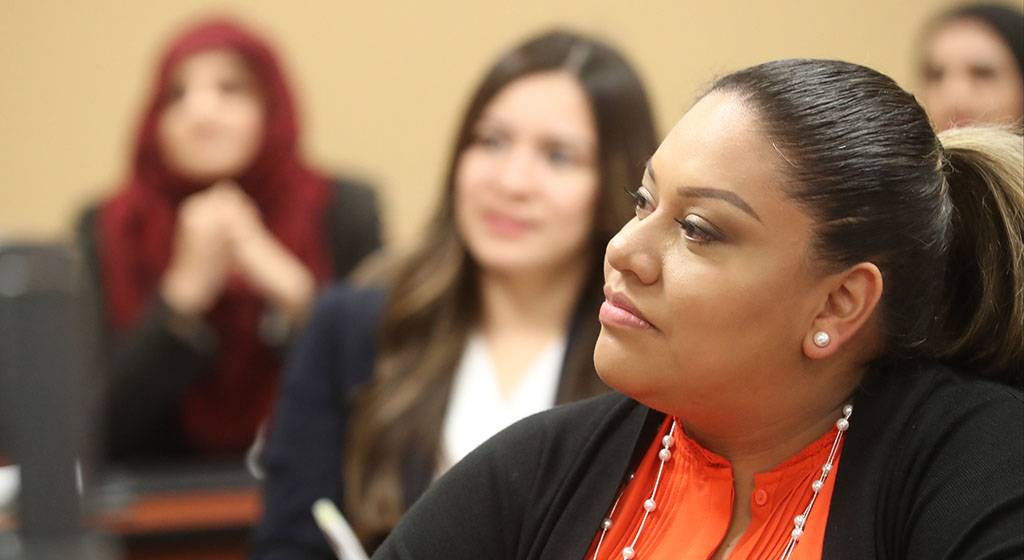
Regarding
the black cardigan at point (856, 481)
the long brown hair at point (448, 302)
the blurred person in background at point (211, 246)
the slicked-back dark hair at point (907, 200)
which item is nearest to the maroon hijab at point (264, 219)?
the blurred person in background at point (211, 246)

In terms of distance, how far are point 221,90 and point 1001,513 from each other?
2.47 metres

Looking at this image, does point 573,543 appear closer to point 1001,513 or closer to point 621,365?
point 621,365

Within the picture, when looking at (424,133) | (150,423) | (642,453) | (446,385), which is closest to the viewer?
(642,453)

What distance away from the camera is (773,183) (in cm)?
118

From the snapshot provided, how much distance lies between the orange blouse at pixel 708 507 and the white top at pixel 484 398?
2.75 ft

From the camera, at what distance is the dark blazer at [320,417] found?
2146 millimetres

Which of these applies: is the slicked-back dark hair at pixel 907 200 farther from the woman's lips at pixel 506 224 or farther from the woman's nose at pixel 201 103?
the woman's nose at pixel 201 103

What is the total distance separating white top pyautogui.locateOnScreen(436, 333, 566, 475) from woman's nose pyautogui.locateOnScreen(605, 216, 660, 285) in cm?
92

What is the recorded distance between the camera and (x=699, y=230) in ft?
3.95

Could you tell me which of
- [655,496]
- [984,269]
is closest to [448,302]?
[655,496]

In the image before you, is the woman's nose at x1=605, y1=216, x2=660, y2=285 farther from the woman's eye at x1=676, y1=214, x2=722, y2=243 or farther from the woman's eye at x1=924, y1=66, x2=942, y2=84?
the woman's eye at x1=924, y1=66, x2=942, y2=84

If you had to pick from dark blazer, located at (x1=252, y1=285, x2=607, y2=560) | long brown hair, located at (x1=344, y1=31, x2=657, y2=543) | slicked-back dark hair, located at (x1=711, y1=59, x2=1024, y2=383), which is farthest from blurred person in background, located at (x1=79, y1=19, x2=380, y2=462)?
slicked-back dark hair, located at (x1=711, y1=59, x2=1024, y2=383)

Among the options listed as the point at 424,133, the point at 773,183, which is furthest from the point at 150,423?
the point at 773,183

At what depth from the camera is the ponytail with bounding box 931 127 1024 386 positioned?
4.20 ft
